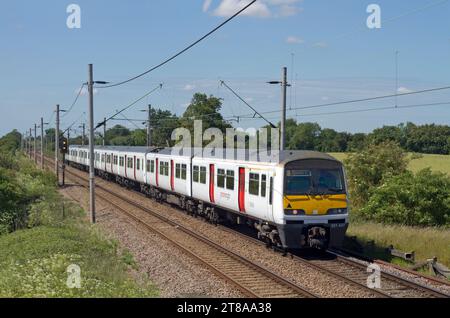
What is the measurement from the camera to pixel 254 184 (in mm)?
16172

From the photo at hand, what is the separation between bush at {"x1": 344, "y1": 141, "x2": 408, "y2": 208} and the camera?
2916 centimetres

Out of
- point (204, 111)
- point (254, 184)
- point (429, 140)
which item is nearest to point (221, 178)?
point (254, 184)

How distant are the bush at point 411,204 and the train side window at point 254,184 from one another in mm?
7985

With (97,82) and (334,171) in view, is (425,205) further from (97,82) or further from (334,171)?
(97,82)

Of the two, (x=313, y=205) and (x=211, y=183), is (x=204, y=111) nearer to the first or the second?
(x=211, y=183)

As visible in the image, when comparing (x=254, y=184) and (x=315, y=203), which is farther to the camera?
(x=254, y=184)

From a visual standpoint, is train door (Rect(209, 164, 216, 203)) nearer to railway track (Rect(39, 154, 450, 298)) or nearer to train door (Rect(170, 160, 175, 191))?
railway track (Rect(39, 154, 450, 298))

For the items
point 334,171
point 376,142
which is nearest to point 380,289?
point 334,171

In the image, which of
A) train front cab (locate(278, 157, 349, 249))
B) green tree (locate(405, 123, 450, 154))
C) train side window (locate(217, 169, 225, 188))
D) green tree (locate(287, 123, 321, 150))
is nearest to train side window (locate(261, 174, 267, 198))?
train front cab (locate(278, 157, 349, 249))

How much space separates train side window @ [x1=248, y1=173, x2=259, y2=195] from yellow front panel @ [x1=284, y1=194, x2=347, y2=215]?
1747mm

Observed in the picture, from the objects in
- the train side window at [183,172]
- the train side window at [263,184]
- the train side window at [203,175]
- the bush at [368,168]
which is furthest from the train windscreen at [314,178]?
the bush at [368,168]

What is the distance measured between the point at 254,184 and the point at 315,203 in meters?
2.24

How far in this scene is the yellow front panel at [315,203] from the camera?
563 inches
